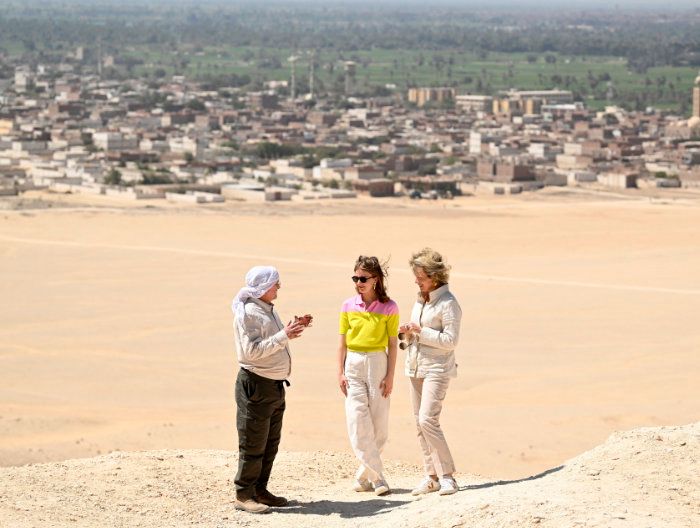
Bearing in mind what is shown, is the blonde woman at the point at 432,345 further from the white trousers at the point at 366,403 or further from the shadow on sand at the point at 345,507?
the shadow on sand at the point at 345,507

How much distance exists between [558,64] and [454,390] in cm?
16059

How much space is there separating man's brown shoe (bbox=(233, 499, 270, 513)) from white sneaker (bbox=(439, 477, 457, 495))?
943mm

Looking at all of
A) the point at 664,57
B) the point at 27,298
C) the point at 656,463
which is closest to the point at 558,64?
the point at 664,57

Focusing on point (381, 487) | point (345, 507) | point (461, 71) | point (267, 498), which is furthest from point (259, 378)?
point (461, 71)

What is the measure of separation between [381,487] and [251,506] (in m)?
0.75

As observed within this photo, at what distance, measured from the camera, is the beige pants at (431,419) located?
8.43 meters

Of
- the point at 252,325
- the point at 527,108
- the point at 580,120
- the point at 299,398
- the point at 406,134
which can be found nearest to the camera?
the point at 252,325

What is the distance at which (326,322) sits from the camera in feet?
75.2

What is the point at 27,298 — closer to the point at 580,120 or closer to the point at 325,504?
the point at 325,504

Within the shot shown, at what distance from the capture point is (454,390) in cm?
1722

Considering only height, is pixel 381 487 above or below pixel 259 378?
below

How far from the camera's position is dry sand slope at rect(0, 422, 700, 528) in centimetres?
765

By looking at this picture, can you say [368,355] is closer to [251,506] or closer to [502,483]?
[251,506]

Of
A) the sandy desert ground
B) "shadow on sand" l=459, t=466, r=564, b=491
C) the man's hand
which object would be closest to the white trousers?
the man's hand
